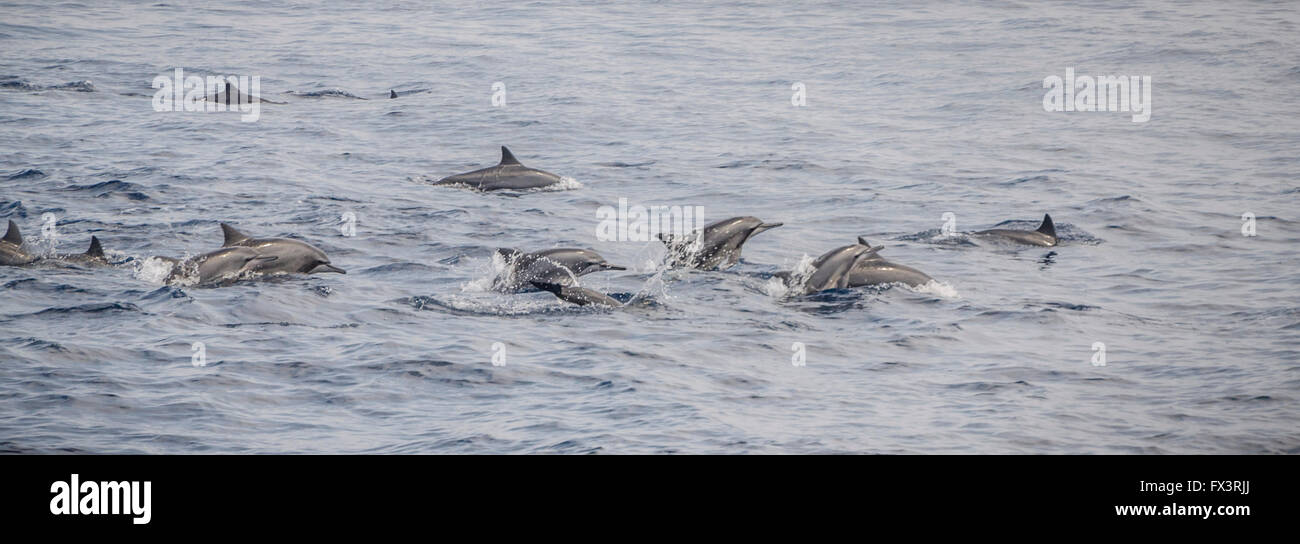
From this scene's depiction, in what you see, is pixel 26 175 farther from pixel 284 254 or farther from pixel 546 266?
pixel 546 266

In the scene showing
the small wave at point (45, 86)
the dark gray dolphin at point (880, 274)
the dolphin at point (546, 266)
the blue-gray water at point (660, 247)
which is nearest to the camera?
the blue-gray water at point (660, 247)

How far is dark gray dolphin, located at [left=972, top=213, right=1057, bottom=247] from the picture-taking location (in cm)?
1875

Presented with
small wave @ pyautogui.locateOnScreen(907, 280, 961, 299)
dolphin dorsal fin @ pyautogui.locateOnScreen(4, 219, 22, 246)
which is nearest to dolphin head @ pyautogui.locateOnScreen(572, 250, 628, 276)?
small wave @ pyautogui.locateOnScreen(907, 280, 961, 299)

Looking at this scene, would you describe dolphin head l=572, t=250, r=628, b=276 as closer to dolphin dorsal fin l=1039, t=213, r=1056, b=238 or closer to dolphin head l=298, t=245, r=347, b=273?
dolphin head l=298, t=245, r=347, b=273

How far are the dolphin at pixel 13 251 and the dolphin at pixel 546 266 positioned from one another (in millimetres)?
5673

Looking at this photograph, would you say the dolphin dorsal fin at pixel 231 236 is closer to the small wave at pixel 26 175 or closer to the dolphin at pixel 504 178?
the dolphin at pixel 504 178

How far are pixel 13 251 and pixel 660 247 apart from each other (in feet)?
25.9

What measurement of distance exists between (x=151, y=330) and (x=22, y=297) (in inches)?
86.6

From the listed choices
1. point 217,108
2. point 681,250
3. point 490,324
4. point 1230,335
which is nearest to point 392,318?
point 490,324

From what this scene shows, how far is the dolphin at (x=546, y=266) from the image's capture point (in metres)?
15.7

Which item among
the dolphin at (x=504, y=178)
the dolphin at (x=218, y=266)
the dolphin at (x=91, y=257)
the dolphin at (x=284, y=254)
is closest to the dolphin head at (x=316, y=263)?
the dolphin at (x=284, y=254)

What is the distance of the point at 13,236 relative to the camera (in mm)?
16828

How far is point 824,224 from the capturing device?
20781 mm

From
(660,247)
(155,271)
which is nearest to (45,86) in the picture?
(155,271)
